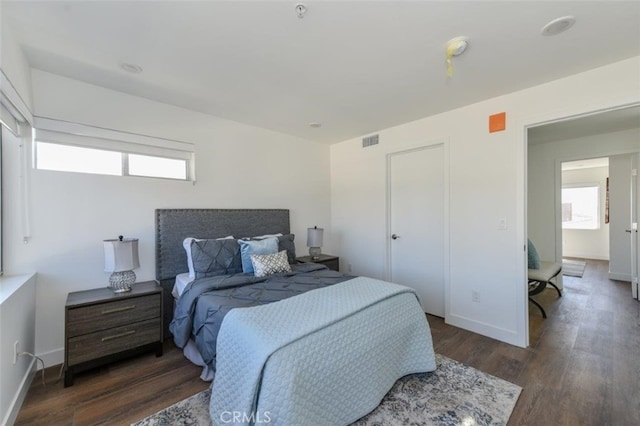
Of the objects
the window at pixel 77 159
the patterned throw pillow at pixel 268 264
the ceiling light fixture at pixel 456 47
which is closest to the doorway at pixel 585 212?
the ceiling light fixture at pixel 456 47

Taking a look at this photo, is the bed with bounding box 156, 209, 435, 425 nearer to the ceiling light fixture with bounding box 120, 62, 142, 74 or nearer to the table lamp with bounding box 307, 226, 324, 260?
the table lamp with bounding box 307, 226, 324, 260

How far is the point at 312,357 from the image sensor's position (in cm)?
144

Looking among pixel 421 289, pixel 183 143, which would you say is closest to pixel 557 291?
pixel 421 289

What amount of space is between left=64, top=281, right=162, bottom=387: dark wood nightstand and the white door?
2.92 meters

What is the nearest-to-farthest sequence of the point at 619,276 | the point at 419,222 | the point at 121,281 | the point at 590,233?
the point at 121,281 → the point at 419,222 → the point at 619,276 → the point at 590,233

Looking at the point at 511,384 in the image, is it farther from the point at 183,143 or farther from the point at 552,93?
the point at 183,143

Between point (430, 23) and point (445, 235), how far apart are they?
2.24 metres

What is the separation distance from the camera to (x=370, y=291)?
2078mm

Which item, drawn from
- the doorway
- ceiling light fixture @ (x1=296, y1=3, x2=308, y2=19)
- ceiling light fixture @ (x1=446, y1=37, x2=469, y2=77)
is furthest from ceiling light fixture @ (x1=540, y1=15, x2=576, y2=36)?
the doorway

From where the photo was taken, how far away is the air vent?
3938 millimetres

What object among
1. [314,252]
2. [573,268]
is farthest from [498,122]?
[573,268]

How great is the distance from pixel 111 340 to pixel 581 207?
33.7 ft

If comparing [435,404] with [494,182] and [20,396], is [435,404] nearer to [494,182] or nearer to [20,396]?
[494,182]

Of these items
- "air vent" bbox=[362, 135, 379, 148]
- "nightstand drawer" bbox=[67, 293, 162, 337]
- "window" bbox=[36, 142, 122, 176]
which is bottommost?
"nightstand drawer" bbox=[67, 293, 162, 337]
